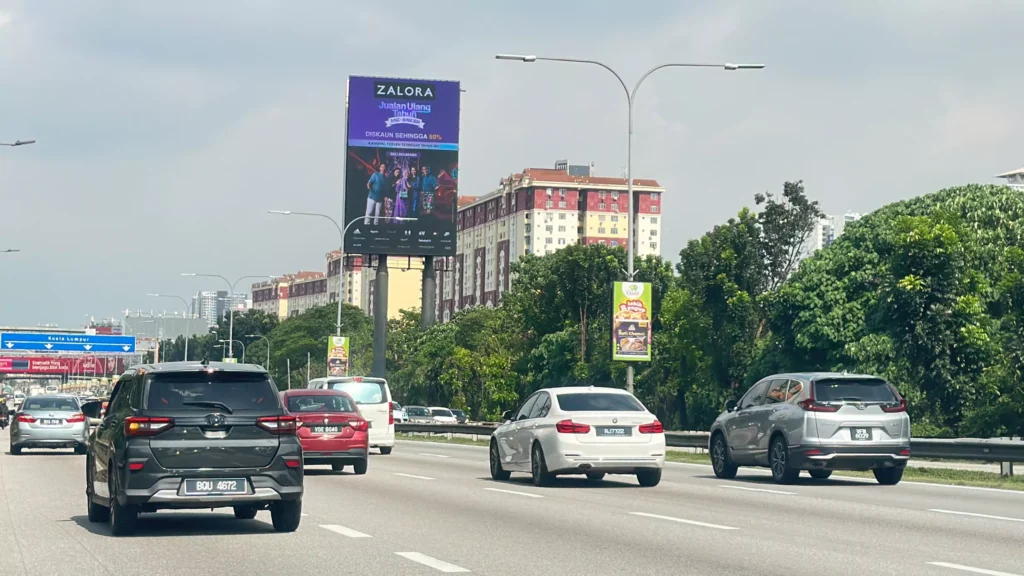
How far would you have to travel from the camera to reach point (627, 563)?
1155cm

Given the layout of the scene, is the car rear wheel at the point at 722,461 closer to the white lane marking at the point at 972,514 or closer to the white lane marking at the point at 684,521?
the white lane marking at the point at 972,514

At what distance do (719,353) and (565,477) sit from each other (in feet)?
159

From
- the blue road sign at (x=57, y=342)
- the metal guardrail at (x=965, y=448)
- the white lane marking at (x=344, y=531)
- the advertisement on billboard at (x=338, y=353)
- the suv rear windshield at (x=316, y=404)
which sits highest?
the blue road sign at (x=57, y=342)

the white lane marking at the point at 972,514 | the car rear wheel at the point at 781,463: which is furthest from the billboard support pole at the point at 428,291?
the white lane marking at the point at 972,514

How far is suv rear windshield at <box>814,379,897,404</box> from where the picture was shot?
72.9ft

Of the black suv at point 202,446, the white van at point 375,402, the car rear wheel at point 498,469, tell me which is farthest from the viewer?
the white van at point 375,402

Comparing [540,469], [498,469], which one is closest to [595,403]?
[540,469]

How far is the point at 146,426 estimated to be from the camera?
13.5 metres

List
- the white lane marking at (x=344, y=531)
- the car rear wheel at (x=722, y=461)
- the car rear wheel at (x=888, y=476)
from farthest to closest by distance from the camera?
the car rear wheel at (x=722, y=461) → the car rear wheel at (x=888, y=476) → the white lane marking at (x=344, y=531)

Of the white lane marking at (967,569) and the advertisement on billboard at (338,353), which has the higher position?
the advertisement on billboard at (338,353)

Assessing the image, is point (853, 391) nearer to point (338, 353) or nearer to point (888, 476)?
point (888, 476)

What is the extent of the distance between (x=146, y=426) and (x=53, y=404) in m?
24.4

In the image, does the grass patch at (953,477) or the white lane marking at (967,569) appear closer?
the white lane marking at (967,569)

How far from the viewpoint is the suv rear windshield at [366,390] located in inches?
1409
